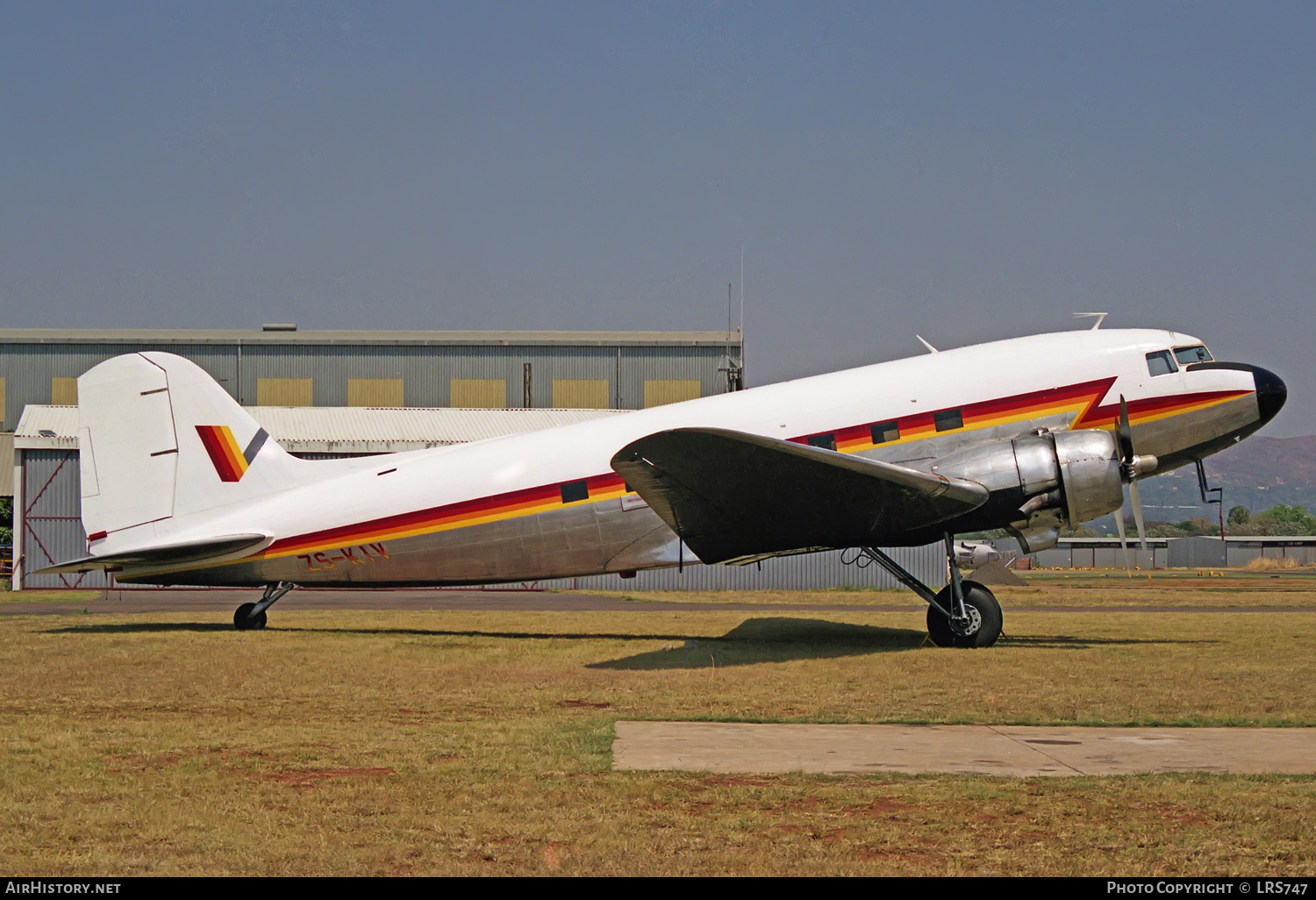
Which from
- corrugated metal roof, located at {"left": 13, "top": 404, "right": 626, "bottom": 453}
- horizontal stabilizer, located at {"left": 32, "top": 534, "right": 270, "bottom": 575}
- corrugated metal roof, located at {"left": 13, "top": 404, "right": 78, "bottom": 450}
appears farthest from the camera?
corrugated metal roof, located at {"left": 13, "top": 404, "right": 626, "bottom": 453}

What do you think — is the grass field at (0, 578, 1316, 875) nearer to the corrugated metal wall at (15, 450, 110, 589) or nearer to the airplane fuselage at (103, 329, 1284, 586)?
the airplane fuselage at (103, 329, 1284, 586)

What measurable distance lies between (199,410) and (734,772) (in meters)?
13.9

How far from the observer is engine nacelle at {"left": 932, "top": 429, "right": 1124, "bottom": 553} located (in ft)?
48.5

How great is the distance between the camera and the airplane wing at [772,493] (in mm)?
13602

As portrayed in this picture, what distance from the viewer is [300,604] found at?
26.4 m

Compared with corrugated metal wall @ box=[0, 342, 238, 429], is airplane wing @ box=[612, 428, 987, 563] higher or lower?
lower

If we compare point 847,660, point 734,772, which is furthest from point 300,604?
point 734,772

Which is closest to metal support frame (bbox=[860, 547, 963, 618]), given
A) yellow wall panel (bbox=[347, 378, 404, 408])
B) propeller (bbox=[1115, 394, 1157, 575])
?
propeller (bbox=[1115, 394, 1157, 575])

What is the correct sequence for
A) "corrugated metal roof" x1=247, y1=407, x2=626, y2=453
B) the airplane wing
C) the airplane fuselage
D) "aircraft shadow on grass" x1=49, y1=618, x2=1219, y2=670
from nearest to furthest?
the airplane wing
"aircraft shadow on grass" x1=49, y1=618, x2=1219, y2=670
the airplane fuselage
"corrugated metal roof" x1=247, y1=407, x2=626, y2=453

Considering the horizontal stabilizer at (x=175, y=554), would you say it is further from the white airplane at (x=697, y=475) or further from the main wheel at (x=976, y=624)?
the main wheel at (x=976, y=624)

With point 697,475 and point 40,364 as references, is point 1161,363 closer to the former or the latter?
point 697,475

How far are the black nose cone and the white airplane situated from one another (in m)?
0.03

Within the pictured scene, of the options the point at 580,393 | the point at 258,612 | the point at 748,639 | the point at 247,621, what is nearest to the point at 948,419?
the point at 748,639
